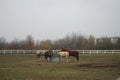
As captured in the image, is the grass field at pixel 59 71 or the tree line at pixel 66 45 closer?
the grass field at pixel 59 71

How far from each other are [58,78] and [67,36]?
104372 millimetres

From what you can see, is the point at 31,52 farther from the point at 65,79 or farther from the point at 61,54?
the point at 65,79

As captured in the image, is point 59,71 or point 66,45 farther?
point 66,45

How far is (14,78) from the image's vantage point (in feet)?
49.4

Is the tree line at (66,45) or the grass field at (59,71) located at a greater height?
the tree line at (66,45)

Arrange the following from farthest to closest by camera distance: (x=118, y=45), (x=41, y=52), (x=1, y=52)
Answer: (x=118, y=45) < (x=1, y=52) < (x=41, y=52)

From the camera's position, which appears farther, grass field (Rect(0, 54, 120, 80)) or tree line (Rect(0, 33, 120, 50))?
tree line (Rect(0, 33, 120, 50))

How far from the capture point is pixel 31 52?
175 ft

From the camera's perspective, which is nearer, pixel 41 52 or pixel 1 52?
pixel 41 52

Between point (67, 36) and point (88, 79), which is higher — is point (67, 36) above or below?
above

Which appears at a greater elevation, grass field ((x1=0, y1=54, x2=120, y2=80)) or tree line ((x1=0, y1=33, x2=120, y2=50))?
tree line ((x1=0, y1=33, x2=120, y2=50))

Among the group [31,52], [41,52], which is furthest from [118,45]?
[41,52]

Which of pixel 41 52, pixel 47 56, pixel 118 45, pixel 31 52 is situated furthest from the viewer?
pixel 118 45

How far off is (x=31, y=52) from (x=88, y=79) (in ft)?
128
